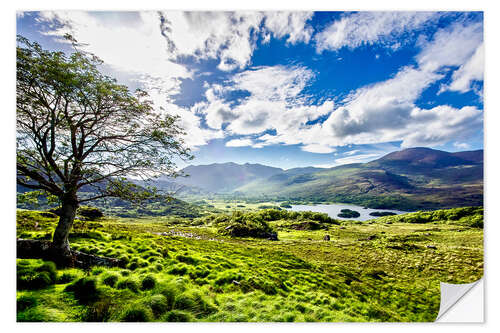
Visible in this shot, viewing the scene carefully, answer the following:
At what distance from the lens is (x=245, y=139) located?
9.92 metres

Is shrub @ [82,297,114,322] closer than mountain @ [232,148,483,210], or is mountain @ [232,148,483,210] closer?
shrub @ [82,297,114,322]

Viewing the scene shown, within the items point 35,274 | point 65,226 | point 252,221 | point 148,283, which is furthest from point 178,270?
point 252,221

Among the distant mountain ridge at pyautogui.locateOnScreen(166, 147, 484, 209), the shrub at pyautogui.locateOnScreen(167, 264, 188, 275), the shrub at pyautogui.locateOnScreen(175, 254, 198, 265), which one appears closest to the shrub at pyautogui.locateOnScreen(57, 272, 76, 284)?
the shrub at pyautogui.locateOnScreen(167, 264, 188, 275)

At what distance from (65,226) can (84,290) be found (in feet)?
6.42

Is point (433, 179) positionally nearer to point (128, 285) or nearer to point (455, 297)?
point (455, 297)

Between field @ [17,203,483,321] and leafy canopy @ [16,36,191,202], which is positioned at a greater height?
leafy canopy @ [16,36,191,202]

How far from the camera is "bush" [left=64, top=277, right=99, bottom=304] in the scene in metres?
3.48

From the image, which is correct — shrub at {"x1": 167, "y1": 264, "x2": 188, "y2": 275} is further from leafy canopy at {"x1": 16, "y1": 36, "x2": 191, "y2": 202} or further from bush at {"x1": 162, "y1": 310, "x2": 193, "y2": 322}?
leafy canopy at {"x1": 16, "y1": 36, "x2": 191, "y2": 202}

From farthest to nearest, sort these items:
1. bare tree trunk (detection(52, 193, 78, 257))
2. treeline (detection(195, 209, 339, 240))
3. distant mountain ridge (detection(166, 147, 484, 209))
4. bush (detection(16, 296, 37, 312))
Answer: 1. treeline (detection(195, 209, 339, 240))
2. distant mountain ridge (detection(166, 147, 484, 209))
3. bare tree trunk (detection(52, 193, 78, 257))
4. bush (detection(16, 296, 37, 312))

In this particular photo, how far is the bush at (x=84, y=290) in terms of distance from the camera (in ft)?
11.4

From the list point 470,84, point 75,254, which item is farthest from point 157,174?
point 470,84

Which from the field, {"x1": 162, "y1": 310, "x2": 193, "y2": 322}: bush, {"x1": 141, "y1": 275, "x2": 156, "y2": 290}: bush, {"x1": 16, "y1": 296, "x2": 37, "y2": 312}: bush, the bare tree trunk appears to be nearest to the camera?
{"x1": 16, "y1": 296, "x2": 37, "y2": 312}: bush

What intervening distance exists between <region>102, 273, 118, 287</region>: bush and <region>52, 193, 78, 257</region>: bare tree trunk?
1.39 m

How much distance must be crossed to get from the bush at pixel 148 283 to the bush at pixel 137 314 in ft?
1.19
